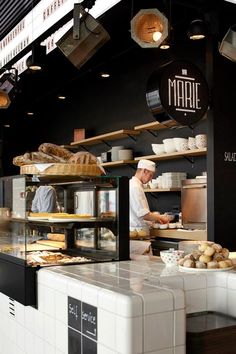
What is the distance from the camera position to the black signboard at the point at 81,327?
1928 millimetres

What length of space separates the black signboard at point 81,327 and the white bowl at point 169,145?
427cm

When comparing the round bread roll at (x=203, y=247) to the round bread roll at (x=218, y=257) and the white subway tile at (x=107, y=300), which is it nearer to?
the round bread roll at (x=218, y=257)

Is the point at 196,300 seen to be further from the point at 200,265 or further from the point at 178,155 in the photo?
the point at 178,155

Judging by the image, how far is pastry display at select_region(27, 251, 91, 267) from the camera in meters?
2.55

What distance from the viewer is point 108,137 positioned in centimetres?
764

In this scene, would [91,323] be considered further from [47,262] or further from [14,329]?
[14,329]

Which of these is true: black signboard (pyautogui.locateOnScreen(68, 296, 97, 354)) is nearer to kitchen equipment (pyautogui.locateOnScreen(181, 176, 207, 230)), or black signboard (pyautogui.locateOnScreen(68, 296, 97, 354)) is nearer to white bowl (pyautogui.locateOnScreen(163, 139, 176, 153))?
kitchen equipment (pyautogui.locateOnScreen(181, 176, 207, 230))

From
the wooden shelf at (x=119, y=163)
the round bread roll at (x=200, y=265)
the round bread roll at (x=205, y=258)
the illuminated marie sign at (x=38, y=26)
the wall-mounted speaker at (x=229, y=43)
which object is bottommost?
the round bread roll at (x=200, y=265)

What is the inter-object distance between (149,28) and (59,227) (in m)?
2.13

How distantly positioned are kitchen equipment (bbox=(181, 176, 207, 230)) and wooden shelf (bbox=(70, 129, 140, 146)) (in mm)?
1550

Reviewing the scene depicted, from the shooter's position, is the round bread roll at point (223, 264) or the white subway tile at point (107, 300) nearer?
the white subway tile at point (107, 300)

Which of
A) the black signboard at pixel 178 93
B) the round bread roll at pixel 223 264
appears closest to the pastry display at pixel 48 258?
the round bread roll at pixel 223 264

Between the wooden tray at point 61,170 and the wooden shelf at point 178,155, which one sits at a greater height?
the wooden shelf at point 178,155

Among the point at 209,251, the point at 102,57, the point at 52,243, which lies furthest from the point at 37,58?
the point at 209,251
